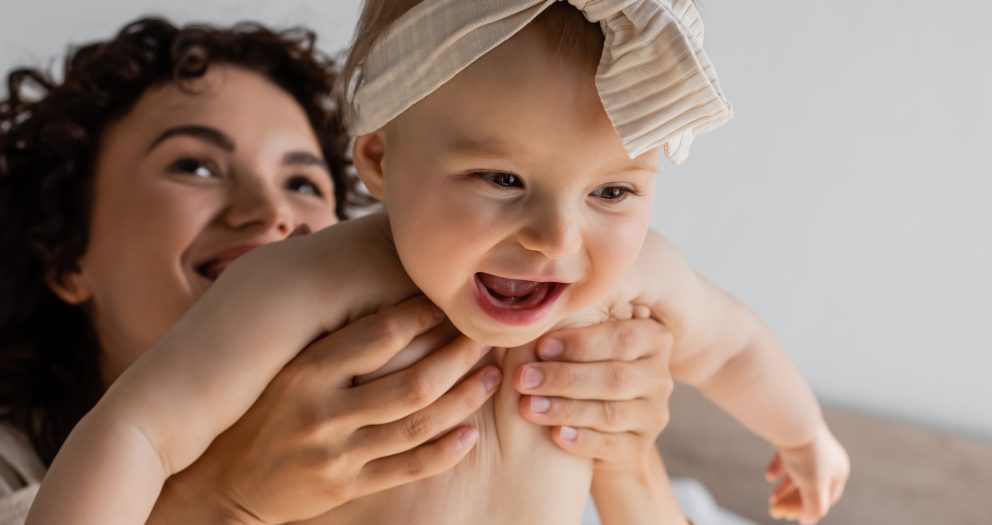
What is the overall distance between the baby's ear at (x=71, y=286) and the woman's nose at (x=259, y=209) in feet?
1.25

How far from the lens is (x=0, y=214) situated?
5.90ft

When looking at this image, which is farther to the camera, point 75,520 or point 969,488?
point 969,488

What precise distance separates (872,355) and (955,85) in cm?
72

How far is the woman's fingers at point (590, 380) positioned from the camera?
3.46ft

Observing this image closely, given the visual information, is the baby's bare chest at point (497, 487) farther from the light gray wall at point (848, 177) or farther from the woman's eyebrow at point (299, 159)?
the light gray wall at point (848, 177)

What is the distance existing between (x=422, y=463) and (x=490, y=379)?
0.39 feet

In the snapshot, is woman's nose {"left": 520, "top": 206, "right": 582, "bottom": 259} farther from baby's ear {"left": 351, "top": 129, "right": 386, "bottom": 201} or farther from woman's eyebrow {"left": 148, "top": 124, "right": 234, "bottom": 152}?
woman's eyebrow {"left": 148, "top": 124, "right": 234, "bottom": 152}

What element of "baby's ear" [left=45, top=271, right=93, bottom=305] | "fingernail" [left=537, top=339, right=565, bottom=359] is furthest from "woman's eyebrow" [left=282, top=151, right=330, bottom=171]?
"fingernail" [left=537, top=339, right=565, bottom=359]

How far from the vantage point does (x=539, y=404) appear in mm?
1054

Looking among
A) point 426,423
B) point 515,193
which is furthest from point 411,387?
point 515,193

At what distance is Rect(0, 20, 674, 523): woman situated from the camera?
1.04 metres

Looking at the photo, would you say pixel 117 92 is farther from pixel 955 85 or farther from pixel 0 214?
pixel 955 85

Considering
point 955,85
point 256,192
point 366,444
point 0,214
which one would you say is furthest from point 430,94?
point 955,85

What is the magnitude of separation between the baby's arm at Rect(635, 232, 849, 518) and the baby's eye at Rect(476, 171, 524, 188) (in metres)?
0.32
